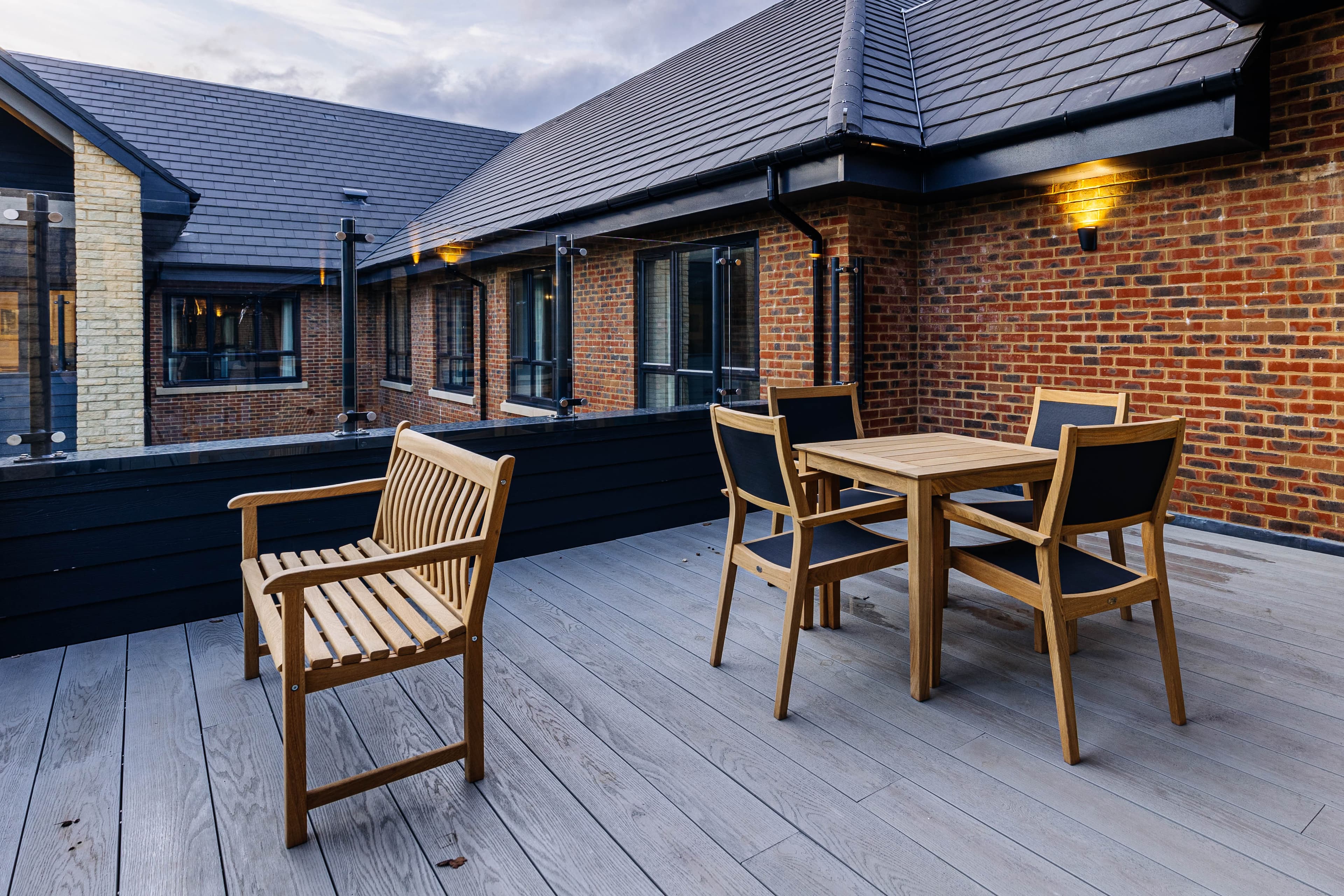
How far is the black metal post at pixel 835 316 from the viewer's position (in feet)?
18.1

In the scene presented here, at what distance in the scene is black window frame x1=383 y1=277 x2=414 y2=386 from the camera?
380 centimetres

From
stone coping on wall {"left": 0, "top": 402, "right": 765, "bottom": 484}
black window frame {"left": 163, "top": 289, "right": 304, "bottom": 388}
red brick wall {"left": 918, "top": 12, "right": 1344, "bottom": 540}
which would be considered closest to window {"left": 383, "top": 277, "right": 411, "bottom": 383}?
stone coping on wall {"left": 0, "top": 402, "right": 765, "bottom": 484}

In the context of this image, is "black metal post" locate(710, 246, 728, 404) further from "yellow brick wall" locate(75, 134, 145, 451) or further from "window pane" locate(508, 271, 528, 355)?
"yellow brick wall" locate(75, 134, 145, 451)

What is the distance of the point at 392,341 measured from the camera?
3.83 metres

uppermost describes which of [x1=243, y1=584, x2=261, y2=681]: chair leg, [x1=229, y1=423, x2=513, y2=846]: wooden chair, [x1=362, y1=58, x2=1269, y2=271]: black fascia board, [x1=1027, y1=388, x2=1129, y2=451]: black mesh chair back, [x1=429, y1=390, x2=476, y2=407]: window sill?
[x1=362, y1=58, x2=1269, y2=271]: black fascia board

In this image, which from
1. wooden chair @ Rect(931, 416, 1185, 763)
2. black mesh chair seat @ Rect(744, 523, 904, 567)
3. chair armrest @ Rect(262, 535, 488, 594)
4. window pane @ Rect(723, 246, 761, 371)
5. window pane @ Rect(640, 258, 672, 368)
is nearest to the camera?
chair armrest @ Rect(262, 535, 488, 594)

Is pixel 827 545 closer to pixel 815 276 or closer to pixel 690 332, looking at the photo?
pixel 690 332

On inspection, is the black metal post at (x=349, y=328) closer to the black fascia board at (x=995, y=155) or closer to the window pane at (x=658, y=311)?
the black fascia board at (x=995, y=155)

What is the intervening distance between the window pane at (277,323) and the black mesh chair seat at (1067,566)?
118 inches

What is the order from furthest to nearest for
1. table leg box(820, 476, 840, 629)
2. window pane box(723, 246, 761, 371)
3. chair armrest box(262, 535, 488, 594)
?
window pane box(723, 246, 761, 371) → table leg box(820, 476, 840, 629) → chair armrest box(262, 535, 488, 594)

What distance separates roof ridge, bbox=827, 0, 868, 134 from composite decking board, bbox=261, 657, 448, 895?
445 cm

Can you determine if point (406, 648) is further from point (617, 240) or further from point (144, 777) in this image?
point (617, 240)

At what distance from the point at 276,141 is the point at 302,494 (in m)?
11.6

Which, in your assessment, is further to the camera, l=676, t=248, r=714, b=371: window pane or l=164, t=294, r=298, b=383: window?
l=676, t=248, r=714, b=371: window pane
